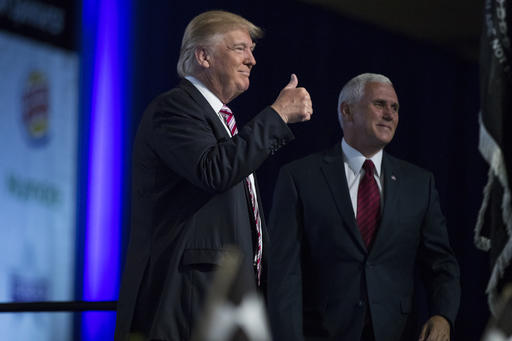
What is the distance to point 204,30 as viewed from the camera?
7.49ft

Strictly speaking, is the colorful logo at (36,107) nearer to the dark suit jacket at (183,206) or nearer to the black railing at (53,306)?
the black railing at (53,306)

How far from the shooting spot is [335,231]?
2.89 m

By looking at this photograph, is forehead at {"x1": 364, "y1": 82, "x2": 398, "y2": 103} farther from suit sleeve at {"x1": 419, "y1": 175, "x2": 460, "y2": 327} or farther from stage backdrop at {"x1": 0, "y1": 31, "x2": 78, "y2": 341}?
stage backdrop at {"x1": 0, "y1": 31, "x2": 78, "y2": 341}

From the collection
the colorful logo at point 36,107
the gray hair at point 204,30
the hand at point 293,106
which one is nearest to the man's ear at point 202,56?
the gray hair at point 204,30

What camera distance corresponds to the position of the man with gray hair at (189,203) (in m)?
1.95

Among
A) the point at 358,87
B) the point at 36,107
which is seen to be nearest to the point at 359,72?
the point at 36,107

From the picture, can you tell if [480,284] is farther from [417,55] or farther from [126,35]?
[126,35]

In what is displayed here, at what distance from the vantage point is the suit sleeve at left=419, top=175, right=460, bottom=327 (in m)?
2.83

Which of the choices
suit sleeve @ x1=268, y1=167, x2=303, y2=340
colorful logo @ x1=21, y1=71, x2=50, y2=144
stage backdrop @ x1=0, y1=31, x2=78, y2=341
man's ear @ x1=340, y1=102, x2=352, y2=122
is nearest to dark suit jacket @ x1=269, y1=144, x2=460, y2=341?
suit sleeve @ x1=268, y1=167, x2=303, y2=340

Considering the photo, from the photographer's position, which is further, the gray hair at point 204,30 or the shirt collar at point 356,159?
the shirt collar at point 356,159

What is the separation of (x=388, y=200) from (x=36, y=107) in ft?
8.18

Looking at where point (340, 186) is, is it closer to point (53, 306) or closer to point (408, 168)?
point (408, 168)

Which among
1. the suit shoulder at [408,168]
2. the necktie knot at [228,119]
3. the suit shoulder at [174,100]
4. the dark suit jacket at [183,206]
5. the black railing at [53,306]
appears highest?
the suit shoulder at [174,100]

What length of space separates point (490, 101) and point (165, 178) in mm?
829
